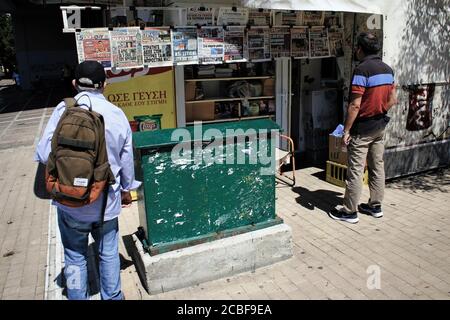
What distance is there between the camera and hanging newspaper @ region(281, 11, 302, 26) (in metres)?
5.53

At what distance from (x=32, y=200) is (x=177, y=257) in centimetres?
333

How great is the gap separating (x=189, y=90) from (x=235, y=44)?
3.32 feet

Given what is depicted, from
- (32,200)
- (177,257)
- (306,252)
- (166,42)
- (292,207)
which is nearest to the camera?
(177,257)

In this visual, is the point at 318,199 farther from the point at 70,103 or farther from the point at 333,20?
the point at 70,103

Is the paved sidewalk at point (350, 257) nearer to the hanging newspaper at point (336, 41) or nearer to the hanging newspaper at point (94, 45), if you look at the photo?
the hanging newspaper at point (94, 45)

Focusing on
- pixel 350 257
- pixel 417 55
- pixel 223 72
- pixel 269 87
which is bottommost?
pixel 350 257

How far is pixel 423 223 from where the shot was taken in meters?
4.52

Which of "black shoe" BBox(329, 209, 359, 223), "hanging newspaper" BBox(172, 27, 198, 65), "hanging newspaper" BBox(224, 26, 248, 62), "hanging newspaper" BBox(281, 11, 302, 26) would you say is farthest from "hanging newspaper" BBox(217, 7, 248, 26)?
"black shoe" BBox(329, 209, 359, 223)

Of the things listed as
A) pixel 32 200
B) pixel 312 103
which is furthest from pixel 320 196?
pixel 32 200

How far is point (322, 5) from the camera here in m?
4.72

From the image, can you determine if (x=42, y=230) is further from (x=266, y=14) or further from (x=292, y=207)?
(x=266, y=14)

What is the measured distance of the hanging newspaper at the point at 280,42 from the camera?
5421 mm

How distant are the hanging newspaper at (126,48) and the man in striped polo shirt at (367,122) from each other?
2.44 metres

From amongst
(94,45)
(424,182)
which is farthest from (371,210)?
(94,45)
